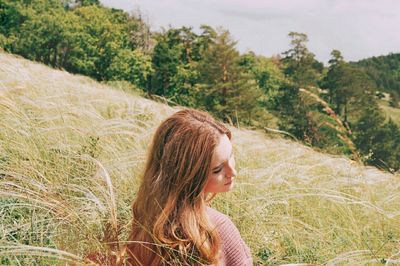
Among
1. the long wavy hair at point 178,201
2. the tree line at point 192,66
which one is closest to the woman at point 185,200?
the long wavy hair at point 178,201

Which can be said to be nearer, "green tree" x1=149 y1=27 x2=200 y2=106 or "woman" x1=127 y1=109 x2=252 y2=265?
"woman" x1=127 y1=109 x2=252 y2=265

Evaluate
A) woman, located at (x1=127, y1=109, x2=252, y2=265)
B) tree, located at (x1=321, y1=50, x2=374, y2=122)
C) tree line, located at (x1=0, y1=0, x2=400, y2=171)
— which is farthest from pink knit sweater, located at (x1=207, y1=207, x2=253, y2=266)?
tree, located at (x1=321, y1=50, x2=374, y2=122)

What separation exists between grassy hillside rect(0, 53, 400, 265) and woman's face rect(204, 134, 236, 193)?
1.17 feet

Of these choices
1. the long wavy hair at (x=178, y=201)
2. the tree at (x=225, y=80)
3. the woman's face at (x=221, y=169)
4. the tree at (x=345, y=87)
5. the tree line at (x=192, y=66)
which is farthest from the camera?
the tree at (x=345, y=87)

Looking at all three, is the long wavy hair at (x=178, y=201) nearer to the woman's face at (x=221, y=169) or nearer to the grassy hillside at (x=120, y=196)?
the woman's face at (x=221, y=169)

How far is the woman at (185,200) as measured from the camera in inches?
67.2

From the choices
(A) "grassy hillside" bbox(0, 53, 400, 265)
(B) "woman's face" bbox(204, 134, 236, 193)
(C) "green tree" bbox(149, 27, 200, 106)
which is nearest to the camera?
(B) "woman's face" bbox(204, 134, 236, 193)

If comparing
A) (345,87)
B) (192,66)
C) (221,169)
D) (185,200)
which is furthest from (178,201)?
(345,87)

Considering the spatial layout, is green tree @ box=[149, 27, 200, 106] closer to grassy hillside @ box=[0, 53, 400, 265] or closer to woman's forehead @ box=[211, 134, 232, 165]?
grassy hillside @ box=[0, 53, 400, 265]

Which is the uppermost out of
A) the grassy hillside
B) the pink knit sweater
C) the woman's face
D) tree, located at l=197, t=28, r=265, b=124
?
the woman's face

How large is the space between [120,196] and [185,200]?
86cm

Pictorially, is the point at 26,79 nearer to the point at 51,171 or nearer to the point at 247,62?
the point at 51,171

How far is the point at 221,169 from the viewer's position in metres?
1.83

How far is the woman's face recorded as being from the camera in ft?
5.92
